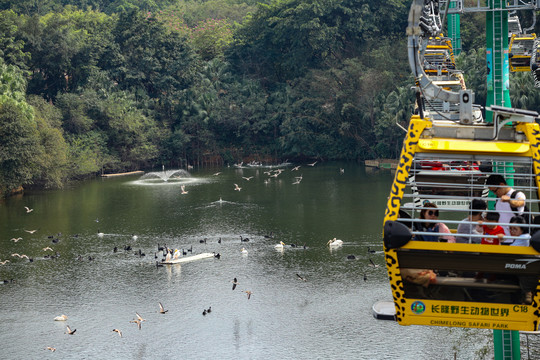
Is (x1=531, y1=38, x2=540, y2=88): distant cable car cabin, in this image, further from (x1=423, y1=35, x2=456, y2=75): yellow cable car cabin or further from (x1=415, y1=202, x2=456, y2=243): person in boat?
(x1=415, y1=202, x2=456, y2=243): person in boat

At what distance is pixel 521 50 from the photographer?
864 inches

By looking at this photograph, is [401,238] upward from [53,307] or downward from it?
upward

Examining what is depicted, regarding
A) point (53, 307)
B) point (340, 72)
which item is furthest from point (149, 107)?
point (53, 307)

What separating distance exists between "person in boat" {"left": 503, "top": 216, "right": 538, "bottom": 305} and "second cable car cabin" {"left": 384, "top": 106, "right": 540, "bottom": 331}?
20 millimetres

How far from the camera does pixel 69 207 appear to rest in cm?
5103

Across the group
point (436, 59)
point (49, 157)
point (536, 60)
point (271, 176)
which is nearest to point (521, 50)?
point (536, 60)

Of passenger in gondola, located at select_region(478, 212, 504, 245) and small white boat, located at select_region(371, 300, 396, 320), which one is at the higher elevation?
passenger in gondola, located at select_region(478, 212, 504, 245)

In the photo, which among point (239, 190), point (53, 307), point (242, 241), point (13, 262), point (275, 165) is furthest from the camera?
point (275, 165)

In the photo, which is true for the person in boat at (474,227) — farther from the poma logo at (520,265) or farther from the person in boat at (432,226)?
the poma logo at (520,265)

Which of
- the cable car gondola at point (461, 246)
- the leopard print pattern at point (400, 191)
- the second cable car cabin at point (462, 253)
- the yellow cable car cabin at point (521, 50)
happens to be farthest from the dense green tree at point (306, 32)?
the leopard print pattern at point (400, 191)

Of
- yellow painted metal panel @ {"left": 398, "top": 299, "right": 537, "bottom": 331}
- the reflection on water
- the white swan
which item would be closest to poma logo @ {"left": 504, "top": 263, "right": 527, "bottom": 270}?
yellow painted metal panel @ {"left": 398, "top": 299, "right": 537, "bottom": 331}

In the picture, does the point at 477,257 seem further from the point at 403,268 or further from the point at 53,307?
the point at 53,307

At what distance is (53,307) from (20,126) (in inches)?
1046

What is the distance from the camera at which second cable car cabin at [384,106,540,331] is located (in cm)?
796
